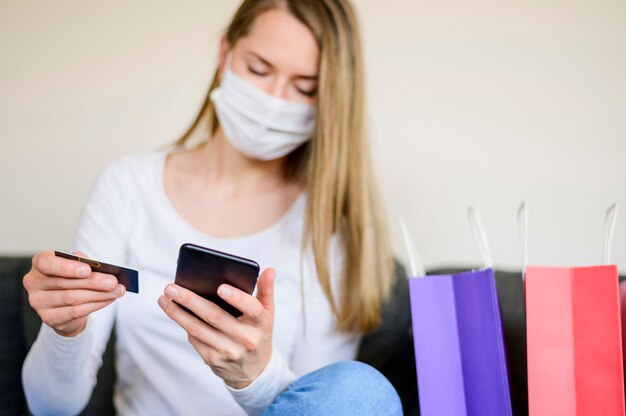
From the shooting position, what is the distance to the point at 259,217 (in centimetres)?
105

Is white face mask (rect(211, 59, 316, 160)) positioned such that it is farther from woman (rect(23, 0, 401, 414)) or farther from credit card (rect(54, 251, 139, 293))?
credit card (rect(54, 251, 139, 293))

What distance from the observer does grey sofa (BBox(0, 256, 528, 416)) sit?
1026 mm

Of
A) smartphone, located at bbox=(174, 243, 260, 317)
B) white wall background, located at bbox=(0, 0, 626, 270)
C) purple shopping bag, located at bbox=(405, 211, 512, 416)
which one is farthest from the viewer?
white wall background, located at bbox=(0, 0, 626, 270)

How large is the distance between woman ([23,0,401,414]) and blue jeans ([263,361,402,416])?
146 mm

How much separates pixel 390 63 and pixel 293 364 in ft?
2.16

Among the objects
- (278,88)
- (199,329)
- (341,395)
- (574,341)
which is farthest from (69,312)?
(574,341)

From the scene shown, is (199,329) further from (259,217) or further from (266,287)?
(259,217)

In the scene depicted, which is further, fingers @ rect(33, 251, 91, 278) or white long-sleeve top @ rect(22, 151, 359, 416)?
white long-sleeve top @ rect(22, 151, 359, 416)

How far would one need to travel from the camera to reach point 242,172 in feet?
3.57

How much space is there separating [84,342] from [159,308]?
0.16m

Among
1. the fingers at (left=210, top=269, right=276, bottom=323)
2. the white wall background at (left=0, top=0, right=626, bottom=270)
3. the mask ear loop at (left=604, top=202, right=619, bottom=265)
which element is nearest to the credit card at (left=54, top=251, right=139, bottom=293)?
the fingers at (left=210, top=269, right=276, bottom=323)

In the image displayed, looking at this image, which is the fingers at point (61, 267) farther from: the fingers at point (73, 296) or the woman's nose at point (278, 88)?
the woman's nose at point (278, 88)

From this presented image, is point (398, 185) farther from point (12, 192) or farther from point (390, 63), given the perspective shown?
point (12, 192)

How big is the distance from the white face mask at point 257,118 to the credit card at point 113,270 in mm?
377
